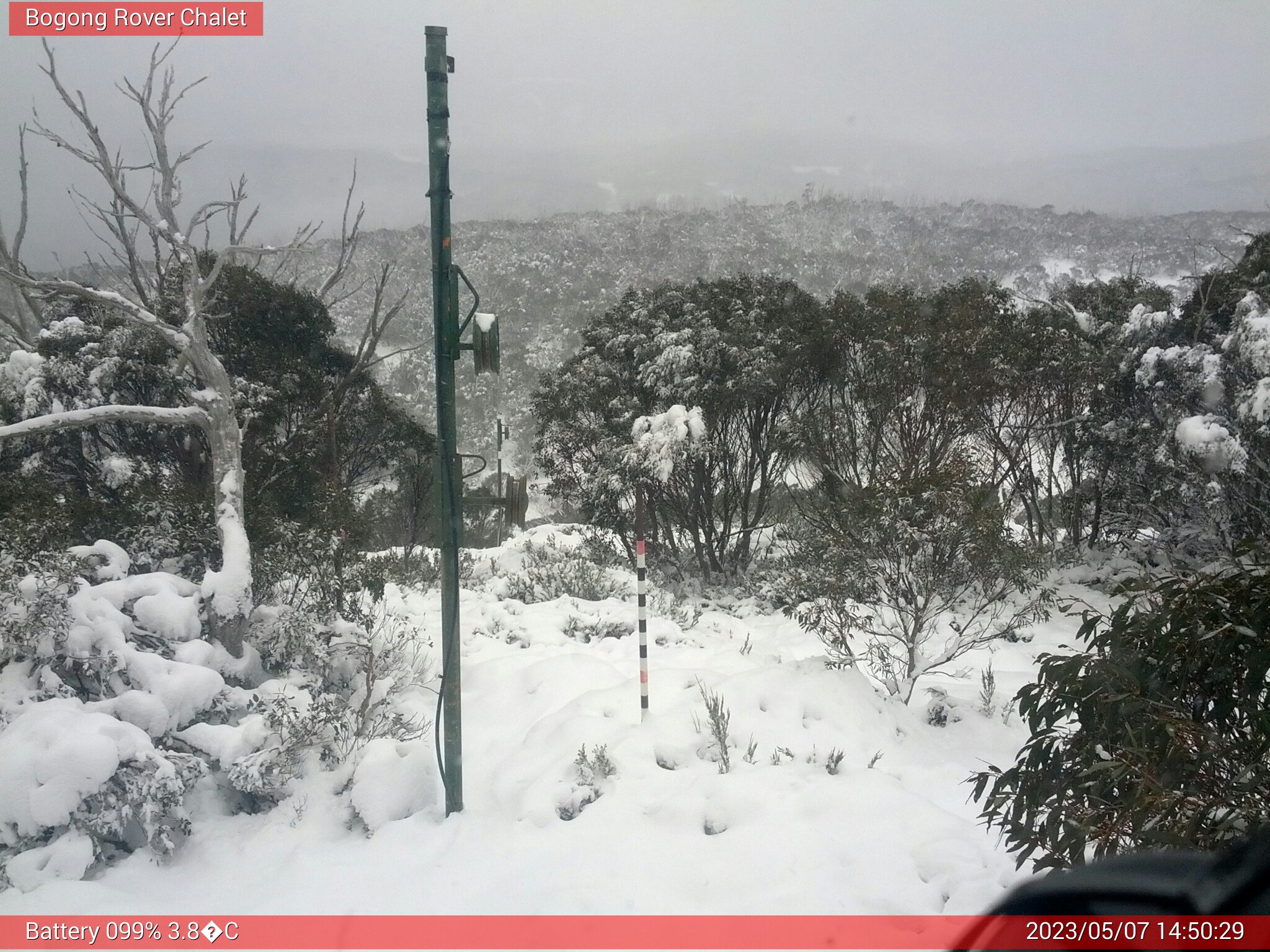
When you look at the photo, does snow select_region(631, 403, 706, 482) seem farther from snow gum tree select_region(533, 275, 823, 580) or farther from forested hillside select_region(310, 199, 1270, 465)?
forested hillside select_region(310, 199, 1270, 465)

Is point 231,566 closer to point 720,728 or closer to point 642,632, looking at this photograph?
point 642,632

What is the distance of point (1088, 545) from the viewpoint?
38.9 feet

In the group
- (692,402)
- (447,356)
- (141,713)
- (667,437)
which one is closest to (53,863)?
(141,713)

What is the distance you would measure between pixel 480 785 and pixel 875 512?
3.54 m

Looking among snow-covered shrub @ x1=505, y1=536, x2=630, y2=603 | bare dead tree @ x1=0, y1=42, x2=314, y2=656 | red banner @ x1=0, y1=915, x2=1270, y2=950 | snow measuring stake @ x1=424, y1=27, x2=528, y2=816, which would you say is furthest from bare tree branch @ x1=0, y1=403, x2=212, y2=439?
snow-covered shrub @ x1=505, y1=536, x2=630, y2=603

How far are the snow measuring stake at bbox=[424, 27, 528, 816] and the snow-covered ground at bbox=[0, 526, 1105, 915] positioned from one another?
506 millimetres

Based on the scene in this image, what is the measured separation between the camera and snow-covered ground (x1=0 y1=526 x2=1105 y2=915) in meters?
3.14

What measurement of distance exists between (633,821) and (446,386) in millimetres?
2306

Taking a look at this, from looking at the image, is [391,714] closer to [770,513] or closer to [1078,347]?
[770,513]

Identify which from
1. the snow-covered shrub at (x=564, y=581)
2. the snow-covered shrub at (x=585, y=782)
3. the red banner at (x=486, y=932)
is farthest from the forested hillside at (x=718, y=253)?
the red banner at (x=486, y=932)

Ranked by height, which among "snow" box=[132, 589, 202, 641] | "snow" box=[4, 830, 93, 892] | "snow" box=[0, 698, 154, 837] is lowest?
"snow" box=[4, 830, 93, 892]

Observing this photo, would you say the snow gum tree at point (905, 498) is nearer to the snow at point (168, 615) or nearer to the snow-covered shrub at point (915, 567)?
the snow-covered shrub at point (915, 567)

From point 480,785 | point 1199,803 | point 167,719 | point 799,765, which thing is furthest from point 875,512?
point 167,719

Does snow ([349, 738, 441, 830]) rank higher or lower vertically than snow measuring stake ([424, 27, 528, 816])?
lower
